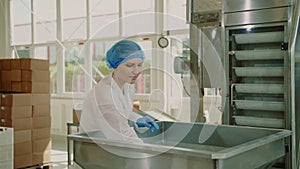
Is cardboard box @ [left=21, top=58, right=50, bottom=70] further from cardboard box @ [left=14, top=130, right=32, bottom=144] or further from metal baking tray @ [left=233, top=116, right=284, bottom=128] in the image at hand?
metal baking tray @ [left=233, top=116, right=284, bottom=128]

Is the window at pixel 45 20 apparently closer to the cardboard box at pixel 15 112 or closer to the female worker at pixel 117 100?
the cardboard box at pixel 15 112

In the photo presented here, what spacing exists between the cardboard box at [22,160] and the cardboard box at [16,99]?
2.20ft

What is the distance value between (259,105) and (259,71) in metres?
0.25

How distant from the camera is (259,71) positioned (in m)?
2.60

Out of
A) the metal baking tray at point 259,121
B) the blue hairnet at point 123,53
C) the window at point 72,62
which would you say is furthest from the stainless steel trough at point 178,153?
the window at point 72,62

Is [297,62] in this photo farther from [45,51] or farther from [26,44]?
[26,44]

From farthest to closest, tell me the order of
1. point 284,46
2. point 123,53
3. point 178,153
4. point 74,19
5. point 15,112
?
point 74,19, point 15,112, point 284,46, point 123,53, point 178,153

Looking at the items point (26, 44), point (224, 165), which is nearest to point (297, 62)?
point (224, 165)

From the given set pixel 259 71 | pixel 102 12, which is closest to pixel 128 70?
pixel 259 71

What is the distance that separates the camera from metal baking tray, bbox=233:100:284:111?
251 centimetres

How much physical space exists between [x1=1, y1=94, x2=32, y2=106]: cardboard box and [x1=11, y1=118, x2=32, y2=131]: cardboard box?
0.21 metres

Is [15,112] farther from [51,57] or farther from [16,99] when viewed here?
[51,57]

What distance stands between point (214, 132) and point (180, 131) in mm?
247

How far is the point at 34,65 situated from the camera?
4.79m
